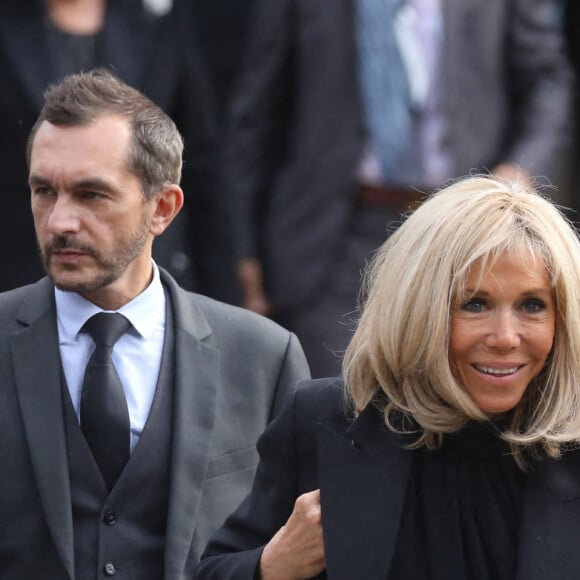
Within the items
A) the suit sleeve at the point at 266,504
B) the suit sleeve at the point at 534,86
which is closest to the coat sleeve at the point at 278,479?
the suit sleeve at the point at 266,504

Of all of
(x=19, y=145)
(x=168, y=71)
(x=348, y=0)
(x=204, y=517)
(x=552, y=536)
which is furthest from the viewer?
(x=348, y=0)

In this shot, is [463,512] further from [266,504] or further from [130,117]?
[130,117]

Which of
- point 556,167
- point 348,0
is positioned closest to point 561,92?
point 556,167

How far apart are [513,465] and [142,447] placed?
2.99ft

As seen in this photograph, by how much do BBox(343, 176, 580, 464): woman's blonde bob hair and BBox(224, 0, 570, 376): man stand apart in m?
2.39

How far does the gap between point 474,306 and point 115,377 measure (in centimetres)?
94

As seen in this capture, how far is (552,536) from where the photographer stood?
3.83 m

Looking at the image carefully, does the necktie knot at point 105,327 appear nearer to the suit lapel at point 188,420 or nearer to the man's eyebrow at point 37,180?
the suit lapel at point 188,420

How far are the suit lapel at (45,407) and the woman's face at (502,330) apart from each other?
3.14 ft

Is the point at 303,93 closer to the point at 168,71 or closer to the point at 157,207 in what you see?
the point at 168,71

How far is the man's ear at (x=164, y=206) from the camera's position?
4.64m

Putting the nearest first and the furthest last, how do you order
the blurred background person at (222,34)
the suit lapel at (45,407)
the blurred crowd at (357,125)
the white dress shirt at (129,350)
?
the suit lapel at (45,407)
the white dress shirt at (129,350)
the blurred crowd at (357,125)
the blurred background person at (222,34)

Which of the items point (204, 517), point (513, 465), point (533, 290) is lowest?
point (204, 517)

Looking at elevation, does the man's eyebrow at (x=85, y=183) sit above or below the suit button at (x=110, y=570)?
above
